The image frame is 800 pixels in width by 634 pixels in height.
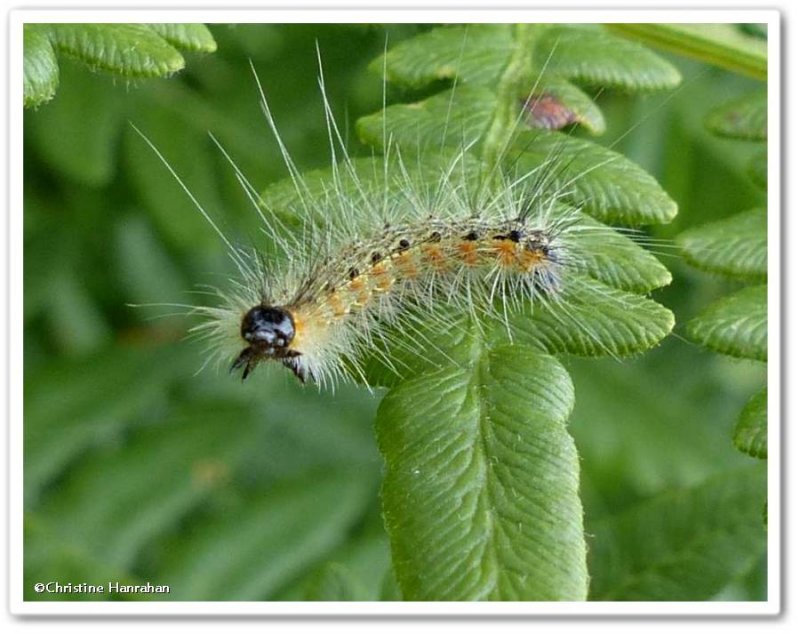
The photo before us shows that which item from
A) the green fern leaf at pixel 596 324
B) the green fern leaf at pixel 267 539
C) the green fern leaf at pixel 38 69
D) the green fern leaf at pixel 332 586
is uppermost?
the green fern leaf at pixel 38 69

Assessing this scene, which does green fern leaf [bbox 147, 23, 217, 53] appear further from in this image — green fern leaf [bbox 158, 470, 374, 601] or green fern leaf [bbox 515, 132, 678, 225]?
green fern leaf [bbox 158, 470, 374, 601]

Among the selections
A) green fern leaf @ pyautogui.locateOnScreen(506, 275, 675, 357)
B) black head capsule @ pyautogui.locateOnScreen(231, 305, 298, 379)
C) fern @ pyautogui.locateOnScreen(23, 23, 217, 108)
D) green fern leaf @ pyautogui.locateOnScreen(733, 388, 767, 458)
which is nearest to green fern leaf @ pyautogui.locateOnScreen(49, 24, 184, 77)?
fern @ pyautogui.locateOnScreen(23, 23, 217, 108)

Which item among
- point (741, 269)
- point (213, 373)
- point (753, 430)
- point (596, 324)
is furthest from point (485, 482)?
point (213, 373)

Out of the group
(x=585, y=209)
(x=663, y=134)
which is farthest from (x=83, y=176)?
(x=663, y=134)

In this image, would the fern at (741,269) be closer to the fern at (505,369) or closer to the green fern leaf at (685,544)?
the fern at (505,369)

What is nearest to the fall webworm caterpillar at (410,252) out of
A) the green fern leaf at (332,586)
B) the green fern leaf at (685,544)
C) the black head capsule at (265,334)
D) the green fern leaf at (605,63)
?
the black head capsule at (265,334)

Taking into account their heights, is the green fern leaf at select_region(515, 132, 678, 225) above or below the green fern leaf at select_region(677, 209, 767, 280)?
above
